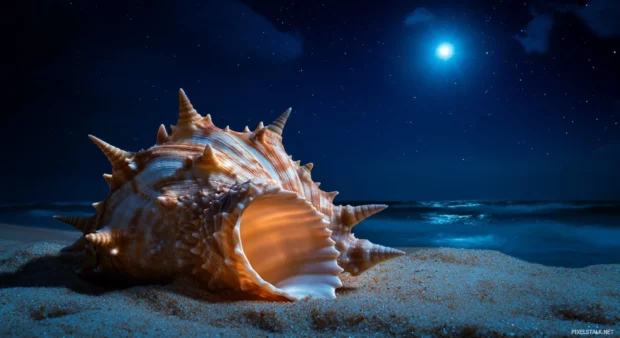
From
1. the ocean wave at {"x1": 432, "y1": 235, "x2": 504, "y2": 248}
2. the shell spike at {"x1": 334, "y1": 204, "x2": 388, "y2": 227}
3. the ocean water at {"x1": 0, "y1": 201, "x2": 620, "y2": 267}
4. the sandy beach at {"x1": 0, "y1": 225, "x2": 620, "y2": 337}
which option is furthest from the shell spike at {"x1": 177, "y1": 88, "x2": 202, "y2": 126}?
the ocean wave at {"x1": 432, "y1": 235, "x2": 504, "y2": 248}

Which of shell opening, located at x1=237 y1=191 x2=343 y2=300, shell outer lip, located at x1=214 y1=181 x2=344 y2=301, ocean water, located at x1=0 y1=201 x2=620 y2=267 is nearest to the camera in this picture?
shell outer lip, located at x1=214 y1=181 x2=344 y2=301

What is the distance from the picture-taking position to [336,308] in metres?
1.70

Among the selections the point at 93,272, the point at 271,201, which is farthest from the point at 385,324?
the point at 93,272

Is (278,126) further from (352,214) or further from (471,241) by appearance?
(471,241)

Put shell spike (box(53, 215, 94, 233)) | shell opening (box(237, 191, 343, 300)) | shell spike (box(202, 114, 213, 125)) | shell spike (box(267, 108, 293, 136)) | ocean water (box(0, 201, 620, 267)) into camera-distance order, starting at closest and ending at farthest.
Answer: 1. shell opening (box(237, 191, 343, 300))
2. shell spike (box(53, 215, 94, 233))
3. shell spike (box(202, 114, 213, 125))
4. shell spike (box(267, 108, 293, 136))
5. ocean water (box(0, 201, 620, 267))

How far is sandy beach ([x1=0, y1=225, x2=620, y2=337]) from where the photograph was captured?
1.47 meters

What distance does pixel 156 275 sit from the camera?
7.14 ft

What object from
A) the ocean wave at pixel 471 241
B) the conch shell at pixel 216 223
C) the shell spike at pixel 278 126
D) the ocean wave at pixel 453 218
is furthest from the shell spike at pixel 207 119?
the ocean wave at pixel 453 218

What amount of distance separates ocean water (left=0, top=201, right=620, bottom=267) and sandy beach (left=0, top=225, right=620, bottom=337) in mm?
2574

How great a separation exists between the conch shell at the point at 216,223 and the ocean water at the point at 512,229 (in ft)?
11.6

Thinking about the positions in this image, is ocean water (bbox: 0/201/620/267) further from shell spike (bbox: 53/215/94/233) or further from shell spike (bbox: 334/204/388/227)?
shell spike (bbox: 53/215/94/233)

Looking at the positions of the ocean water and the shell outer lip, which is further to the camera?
the ocean water

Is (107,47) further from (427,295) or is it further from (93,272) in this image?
(427,295)

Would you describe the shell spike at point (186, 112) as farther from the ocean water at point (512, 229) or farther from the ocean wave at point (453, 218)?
the ocean wave at point (453, 218)
